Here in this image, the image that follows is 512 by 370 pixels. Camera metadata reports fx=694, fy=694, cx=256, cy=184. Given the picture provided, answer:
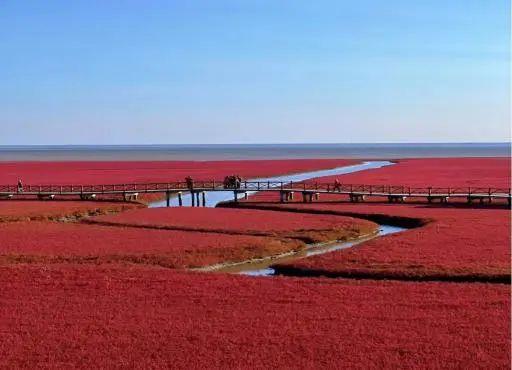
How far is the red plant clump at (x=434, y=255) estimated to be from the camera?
26.2 metres

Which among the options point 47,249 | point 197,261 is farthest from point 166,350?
point 47,249

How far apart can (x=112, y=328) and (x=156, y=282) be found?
225 inches

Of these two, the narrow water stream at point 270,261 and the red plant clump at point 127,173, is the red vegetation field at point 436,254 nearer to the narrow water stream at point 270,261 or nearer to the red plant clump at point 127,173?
the narrow water stream at point 270,261

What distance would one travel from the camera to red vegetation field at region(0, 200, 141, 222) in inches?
Result: 1831

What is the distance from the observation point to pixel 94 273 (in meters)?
26.3

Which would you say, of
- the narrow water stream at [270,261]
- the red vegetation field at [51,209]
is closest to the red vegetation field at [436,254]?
the narrow water stream at [270,261]

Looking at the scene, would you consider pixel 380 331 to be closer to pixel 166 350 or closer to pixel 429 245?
pixel 166 350

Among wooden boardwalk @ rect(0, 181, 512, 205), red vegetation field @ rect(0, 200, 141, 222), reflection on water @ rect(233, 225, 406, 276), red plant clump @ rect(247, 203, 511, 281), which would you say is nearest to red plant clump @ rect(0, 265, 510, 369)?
red plant clump @ rect(247, 203, 511, 281)

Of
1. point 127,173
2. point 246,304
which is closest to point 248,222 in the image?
point 246,304

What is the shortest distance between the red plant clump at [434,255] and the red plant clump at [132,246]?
3.95 meters

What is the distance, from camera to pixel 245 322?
770 inches

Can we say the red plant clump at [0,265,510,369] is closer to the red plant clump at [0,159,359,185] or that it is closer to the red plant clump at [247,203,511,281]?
the red plant clump at [247,203,511,281]

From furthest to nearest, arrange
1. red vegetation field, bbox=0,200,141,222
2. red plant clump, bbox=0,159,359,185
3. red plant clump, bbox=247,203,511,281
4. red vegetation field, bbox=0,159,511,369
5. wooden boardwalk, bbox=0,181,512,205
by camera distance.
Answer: red plant clump, bbox=0,159,359,185, wooden boardwalk, bbox=0,181,512,205, red vegetation field, bbox=0,200,141,222, red plant clump, bbox=247,203,511,281, red vegetation field, bbox=0,159,511,369

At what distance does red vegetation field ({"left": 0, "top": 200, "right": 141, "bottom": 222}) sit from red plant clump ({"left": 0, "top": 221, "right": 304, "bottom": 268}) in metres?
6.34
